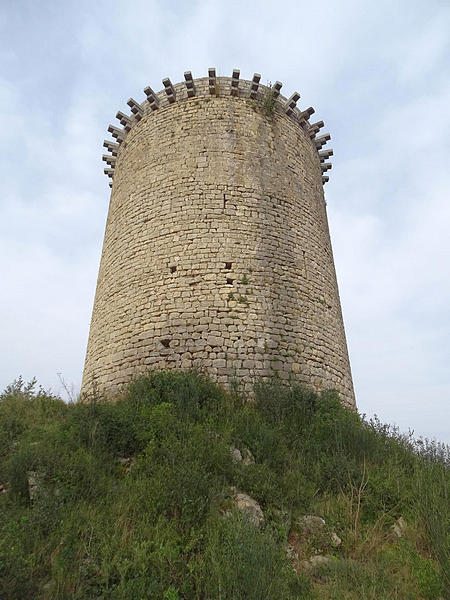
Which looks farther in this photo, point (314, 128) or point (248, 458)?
point (314, 128)

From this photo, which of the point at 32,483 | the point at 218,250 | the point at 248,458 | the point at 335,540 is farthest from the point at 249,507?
the point at 218,250

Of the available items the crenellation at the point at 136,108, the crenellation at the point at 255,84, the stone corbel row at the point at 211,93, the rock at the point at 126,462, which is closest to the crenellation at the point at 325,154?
the stone corbel row at the point at 211,93

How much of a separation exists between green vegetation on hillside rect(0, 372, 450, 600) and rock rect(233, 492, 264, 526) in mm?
61

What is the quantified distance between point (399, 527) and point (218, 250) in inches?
215

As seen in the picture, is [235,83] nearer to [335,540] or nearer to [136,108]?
[136,108]

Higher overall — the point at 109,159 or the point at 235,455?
the point at 109,159

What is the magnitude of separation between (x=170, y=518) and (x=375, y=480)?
2567mm

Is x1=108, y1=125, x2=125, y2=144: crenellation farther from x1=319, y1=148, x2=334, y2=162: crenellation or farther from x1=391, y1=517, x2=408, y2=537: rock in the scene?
x1=391, y1=517, x2=408, y2=537: rock

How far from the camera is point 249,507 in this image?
423cm

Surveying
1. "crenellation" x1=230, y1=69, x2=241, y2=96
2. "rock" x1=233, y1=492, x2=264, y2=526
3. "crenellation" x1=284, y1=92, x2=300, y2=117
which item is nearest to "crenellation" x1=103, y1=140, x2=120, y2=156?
"crenellation" x1=230, y1=69, x2=241, y2=96

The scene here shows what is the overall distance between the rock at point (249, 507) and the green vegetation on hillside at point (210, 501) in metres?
0.06

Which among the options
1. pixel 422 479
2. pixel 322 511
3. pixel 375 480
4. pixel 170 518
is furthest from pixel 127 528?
pixel 422 479

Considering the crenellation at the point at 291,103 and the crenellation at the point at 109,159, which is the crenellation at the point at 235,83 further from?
the crenellation at the point at 109,159

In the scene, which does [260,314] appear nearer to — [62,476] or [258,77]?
[62,476]
